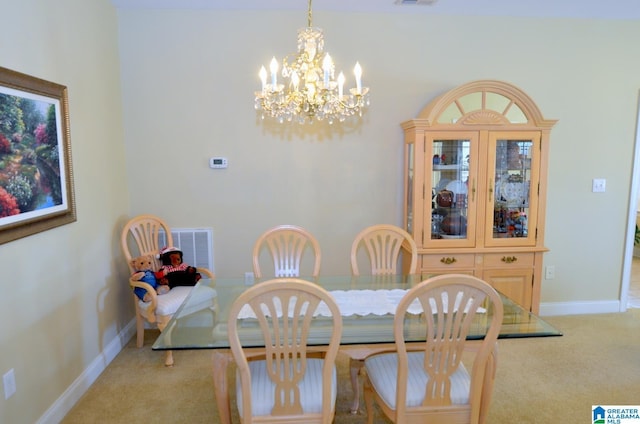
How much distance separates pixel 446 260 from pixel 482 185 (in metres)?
0.65

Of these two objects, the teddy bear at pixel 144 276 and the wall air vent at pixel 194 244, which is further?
the wall air vent at pixel 194 244

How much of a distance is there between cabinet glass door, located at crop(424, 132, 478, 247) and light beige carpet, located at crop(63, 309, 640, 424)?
0.95m

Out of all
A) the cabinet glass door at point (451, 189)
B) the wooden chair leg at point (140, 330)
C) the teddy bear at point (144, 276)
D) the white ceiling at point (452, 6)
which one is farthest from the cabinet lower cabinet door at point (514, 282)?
the wooden chair leg at point (140, 330)

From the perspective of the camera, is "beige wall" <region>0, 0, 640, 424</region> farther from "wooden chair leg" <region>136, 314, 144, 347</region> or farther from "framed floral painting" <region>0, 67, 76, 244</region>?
"framed floral painting" <region>0, 67, 76, 244</region>

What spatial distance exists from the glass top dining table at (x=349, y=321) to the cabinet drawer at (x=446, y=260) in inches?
29.6

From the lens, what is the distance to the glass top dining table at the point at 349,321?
5.63ft

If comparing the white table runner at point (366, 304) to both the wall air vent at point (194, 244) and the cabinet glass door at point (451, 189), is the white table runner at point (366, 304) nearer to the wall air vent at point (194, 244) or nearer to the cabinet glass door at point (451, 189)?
the cabinet glass door at point (451, 189)

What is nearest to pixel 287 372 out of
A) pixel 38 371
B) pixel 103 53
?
pixel 38 371

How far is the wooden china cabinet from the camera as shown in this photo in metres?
3.03

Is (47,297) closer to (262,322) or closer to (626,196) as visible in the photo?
Result: (262,322)

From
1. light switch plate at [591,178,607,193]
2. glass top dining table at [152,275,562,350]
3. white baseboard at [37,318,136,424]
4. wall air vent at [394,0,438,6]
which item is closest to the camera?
glass top dining table at [152,275,562,350]

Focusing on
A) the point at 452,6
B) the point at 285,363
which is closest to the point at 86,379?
the point at 285,363

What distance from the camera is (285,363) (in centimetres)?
157

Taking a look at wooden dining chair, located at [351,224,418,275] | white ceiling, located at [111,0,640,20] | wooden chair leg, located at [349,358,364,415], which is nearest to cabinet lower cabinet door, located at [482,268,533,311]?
wooden dining chair, located at [351,224,418,275]
